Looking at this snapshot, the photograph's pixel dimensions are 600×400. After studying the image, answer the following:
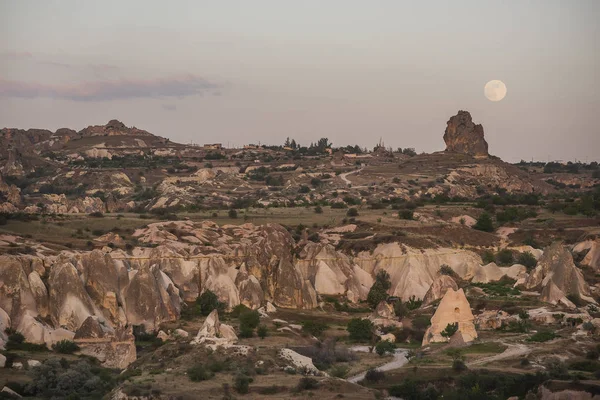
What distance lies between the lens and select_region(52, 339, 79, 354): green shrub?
55.6 metres

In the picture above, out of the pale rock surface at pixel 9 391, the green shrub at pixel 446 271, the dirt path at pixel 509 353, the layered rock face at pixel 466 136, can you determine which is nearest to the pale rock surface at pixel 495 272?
the green shrub at pixel 446 271

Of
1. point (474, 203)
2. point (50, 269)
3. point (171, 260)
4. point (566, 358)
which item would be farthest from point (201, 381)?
point (474, 203)

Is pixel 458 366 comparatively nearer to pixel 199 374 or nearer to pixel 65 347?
pixel 199 374

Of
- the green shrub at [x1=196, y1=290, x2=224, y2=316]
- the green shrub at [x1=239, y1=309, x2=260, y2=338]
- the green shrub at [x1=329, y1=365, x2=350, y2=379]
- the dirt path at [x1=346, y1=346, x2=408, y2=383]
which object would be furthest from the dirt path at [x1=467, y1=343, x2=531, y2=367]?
the green shrub at [x1=196, y1=290, x2=224, y2=316]

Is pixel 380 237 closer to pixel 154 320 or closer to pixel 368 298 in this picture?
pixel 368 298

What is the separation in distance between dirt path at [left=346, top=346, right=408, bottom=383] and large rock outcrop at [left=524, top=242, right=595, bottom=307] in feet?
52.6

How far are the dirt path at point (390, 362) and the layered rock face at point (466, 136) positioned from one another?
13860 cm

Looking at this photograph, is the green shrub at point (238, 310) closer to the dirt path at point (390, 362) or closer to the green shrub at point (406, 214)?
the dirt path at point (390, 362)

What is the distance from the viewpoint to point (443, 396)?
148ft

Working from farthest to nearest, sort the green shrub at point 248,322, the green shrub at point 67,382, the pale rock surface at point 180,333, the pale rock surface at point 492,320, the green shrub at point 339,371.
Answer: the pale rock surface at point 492,320 < the green shrub at point 248,322 < the pale rock surface at point 180,333 < the green shrub at point 339,371 < the green shrub at point 67,382

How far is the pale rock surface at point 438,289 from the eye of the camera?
75.8 m

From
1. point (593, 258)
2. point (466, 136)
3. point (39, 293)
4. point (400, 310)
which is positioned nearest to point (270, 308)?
point (400, 310)

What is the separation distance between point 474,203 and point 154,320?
241 feet

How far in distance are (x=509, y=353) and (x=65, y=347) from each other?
2127cm
